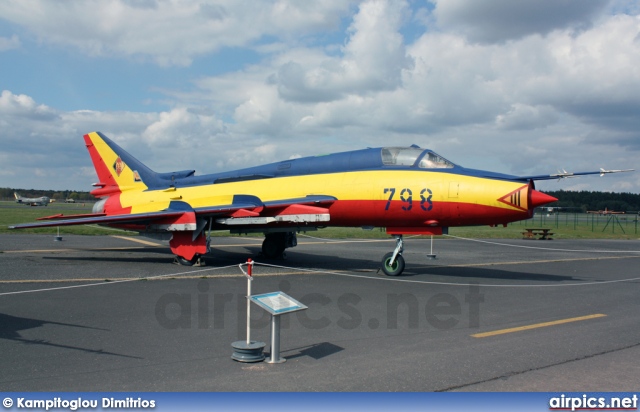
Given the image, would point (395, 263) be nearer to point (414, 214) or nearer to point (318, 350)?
point (414, 214)

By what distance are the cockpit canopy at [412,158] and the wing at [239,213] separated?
6.15 feet

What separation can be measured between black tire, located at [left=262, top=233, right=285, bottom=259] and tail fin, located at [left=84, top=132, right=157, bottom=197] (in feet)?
15.1

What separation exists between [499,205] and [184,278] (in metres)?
7.60

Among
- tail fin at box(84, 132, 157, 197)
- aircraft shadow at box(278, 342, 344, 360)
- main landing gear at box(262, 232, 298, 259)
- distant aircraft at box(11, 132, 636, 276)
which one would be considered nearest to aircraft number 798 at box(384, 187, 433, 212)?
distant aircraft at box(11, 132, 636, 276)

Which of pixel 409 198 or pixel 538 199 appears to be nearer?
pixel 538 199

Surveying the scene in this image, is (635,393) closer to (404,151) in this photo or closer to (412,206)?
(412,206)

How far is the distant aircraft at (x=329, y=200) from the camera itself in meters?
12.7

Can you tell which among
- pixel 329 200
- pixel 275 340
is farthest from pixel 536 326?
pixel 329 200

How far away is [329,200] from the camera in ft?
46.9

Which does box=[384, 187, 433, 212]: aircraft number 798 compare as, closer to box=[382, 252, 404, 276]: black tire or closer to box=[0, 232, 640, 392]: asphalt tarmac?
box=[382, 252, 404, 276]: black tire

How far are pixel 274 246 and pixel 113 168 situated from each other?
6.57m

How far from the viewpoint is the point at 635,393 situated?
16.9 feet

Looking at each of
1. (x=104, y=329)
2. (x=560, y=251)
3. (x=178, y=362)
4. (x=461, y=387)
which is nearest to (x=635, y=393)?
(x=461, y=387)

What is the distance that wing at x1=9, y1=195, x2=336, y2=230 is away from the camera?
1438 centimetres
